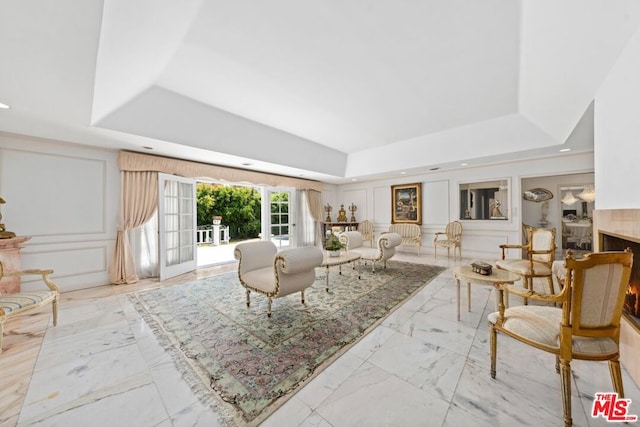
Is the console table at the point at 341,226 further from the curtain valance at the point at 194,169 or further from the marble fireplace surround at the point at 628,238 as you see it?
the marble fireplace surround at the point at 628,238

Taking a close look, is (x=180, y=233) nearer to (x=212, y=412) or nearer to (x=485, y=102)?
(x=212, y=412)

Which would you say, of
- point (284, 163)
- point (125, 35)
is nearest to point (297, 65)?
point (125, 35)

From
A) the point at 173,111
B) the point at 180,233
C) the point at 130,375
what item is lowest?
the point at 130,375

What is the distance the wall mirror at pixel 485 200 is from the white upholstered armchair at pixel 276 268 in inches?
191

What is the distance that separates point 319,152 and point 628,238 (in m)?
4.68

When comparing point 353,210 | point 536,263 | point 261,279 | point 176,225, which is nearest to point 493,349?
point 536,263

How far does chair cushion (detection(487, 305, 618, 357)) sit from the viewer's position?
4.12 feet

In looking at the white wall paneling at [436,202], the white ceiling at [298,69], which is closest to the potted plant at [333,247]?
the white ceiling at [298,69]

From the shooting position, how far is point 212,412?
1334mm

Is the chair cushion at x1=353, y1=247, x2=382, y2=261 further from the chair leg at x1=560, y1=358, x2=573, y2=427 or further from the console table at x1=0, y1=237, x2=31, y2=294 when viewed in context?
the console table at x1=0, y1=237, x2=31, y2=294

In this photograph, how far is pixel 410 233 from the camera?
253 inches

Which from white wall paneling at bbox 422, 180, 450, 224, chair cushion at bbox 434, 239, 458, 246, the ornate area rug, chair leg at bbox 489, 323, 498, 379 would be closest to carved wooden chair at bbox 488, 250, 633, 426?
chair leg at bbox 489, 323, 498, 379

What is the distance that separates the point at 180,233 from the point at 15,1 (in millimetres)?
3781

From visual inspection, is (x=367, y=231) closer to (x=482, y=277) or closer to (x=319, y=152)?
(x=319, y=152)
